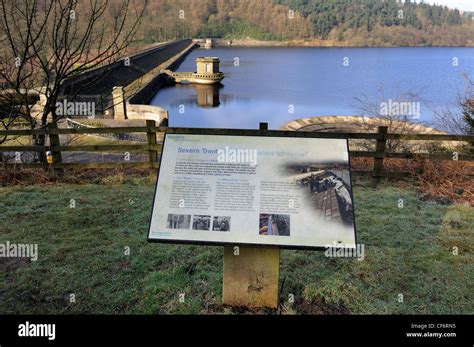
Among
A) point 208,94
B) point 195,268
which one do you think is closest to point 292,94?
point 208,94

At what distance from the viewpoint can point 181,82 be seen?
71438 mm

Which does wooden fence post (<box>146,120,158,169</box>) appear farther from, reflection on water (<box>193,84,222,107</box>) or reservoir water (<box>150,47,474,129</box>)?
reflection on water (<box>193,84,222,107</box>)

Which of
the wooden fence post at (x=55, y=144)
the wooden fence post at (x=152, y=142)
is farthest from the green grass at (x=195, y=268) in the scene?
the wooden fence post at (x=55, y=144)

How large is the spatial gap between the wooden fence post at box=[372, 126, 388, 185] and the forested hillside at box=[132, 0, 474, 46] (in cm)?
12960

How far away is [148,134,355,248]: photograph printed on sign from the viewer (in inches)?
131

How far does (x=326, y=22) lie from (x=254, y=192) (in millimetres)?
172076

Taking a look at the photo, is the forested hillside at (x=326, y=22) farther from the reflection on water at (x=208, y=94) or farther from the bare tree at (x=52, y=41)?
the bare tree at (x=52, y=41)

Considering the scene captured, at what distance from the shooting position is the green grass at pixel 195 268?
3.98 meters

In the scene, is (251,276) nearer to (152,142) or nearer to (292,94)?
(152,142)

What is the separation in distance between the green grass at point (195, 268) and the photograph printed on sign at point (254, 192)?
99 cm

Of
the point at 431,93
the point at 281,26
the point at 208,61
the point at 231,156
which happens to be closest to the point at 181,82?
the point at 208,61

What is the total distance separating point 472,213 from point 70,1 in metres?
8.99

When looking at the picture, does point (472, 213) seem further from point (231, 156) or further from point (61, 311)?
point (61, 311)
